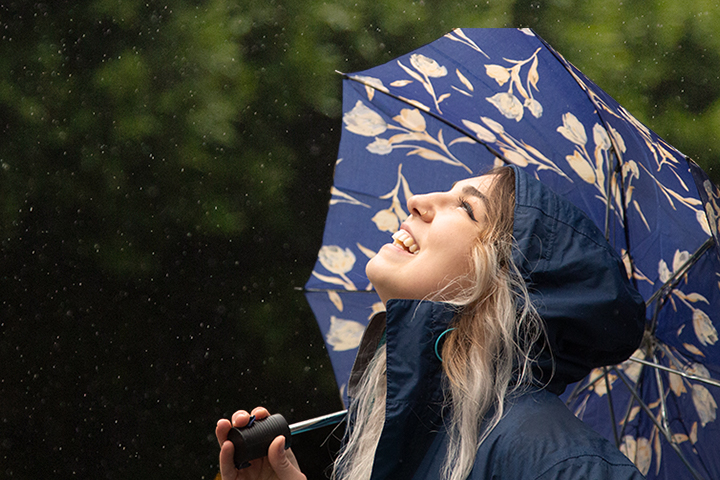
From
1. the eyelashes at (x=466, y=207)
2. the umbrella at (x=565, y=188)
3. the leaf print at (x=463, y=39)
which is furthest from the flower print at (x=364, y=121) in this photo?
the eyelashes at (x=466, y=207)

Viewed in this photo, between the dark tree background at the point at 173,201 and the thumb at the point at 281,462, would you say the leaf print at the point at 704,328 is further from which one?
the dark tree background at the point at 173,201

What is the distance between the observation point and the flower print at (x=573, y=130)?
44.8 inches

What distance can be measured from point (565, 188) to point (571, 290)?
351mm

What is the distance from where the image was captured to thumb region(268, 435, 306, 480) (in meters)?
0.90

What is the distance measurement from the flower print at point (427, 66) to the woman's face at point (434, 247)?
36 centimetres

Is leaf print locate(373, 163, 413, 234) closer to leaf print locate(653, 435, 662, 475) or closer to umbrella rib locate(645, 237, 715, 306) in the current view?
umbrella rib locate(645, 237, 715, 306)

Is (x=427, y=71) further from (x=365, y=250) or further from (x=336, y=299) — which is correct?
(x=336, y=299)

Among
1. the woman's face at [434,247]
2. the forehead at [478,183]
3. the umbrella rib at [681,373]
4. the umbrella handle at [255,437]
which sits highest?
the forehead at [478,183]

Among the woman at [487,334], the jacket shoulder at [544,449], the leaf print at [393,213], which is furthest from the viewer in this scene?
the leaf print at [393,213]

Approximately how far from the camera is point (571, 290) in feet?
2.82

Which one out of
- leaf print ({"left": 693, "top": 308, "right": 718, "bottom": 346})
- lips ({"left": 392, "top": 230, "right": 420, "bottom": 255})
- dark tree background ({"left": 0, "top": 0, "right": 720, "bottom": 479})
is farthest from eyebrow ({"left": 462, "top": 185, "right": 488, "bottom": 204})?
dark tree background ({"left": 0, "top": 0, "right": 720, "bottom": 479})

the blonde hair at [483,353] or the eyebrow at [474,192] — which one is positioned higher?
the eyebrow at [474,192]

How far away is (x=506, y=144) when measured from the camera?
122 cm

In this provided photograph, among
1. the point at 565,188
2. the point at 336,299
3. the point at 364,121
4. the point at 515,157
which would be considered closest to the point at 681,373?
the point at 565,188
